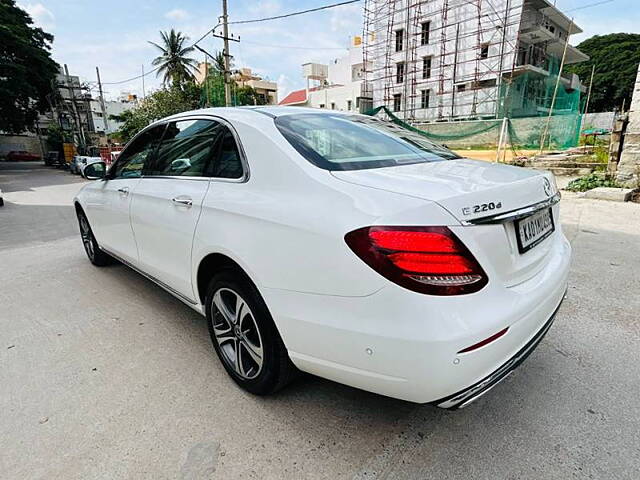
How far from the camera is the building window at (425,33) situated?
2934 centimetres

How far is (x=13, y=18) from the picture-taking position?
74.2ft

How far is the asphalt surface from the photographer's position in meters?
1.59

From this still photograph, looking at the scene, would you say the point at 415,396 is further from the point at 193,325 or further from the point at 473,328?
the point at 193,325

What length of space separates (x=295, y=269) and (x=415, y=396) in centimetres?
66

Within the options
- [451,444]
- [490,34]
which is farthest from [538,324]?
[490,34]

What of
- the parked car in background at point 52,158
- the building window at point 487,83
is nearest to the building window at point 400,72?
the building window at point 487,83

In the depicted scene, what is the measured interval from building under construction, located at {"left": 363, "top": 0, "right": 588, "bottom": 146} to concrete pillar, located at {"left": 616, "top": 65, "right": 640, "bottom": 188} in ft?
48.2

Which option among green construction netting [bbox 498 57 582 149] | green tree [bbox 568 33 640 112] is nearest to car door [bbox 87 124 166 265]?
green construction netting [bbox 498 57 582 149]

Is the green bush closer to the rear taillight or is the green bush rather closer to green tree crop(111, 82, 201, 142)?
the rear taillight

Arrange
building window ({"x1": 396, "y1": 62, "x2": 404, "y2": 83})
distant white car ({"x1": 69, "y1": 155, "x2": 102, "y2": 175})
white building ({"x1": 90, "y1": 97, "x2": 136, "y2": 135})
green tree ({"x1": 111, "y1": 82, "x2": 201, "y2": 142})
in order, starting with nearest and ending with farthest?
distant white car ({"x1": 69, "y1": 155, "x2": 102, "y2": 175}) → green tree ({"x1": 111, "y1": 82, "x2": 201, "y2": 142}) → building window ({"x1": 396, "y1": 62, "x2": 404, "y2": 83}) → white building ({"x1": 90, "y1": 97, "x2": 136, "y2": 135})

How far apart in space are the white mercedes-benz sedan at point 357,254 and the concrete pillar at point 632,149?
7.57 metres

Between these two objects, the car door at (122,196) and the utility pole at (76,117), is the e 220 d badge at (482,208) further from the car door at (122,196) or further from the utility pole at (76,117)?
the utility pole at (76,117)

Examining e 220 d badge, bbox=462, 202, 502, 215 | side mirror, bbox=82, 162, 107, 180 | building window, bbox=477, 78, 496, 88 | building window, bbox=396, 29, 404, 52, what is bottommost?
side mirror, bbox=82, 162, 107, 180

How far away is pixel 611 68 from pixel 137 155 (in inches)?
2290
